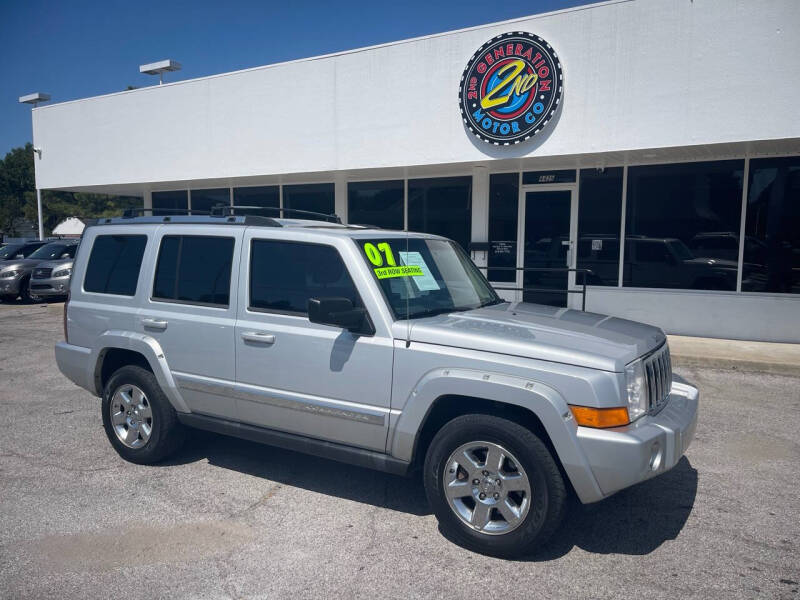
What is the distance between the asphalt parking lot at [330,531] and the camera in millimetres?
3092

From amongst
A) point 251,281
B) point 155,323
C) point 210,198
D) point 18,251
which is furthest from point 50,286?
point 251,281

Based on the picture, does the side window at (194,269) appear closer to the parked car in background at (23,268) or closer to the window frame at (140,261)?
the window frame at (140,261)

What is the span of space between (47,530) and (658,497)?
4.06 m

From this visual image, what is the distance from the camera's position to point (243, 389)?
4145 millimetres

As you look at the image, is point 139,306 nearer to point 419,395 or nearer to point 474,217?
point 419,395

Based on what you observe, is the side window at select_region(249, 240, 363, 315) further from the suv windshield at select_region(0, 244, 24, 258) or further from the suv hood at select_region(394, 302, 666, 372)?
the suv windshield at select_region(0, 244, 24, 258)

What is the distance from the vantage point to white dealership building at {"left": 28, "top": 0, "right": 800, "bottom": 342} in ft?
29.1

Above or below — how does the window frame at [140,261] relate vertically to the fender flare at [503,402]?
above

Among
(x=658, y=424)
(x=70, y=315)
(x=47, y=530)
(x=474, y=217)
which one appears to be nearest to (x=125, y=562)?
(x=47, y=530)

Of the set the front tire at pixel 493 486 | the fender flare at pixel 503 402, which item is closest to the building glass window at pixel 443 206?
the fender flare at pixel 503 402

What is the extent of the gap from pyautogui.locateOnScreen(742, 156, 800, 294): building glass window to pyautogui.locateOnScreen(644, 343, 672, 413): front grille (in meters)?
7.18

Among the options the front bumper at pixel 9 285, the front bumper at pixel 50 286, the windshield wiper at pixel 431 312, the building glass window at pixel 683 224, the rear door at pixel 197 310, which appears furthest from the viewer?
the front bumper at pixel 9 285

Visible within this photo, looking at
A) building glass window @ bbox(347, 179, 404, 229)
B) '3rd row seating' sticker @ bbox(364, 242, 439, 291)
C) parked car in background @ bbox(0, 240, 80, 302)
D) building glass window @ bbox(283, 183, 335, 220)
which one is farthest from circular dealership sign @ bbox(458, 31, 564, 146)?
parked car in background @ bbox(0, 240, 80, 302)

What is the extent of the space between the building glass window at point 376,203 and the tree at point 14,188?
204 ft
